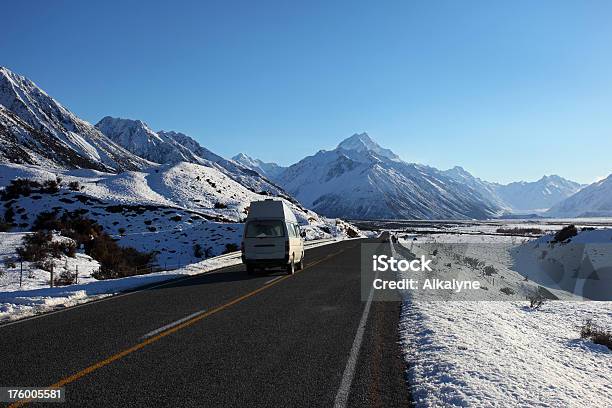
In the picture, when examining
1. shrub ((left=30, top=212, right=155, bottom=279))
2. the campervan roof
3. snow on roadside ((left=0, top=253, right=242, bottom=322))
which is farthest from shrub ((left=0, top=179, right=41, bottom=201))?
the campervan roof

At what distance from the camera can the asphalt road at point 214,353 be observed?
5.25 meters

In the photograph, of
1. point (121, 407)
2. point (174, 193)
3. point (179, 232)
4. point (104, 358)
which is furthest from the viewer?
point (174, 193)

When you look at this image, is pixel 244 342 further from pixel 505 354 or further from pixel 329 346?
pixel 505 354

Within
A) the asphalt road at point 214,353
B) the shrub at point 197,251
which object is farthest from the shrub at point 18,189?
the asphalt road at point 214,353

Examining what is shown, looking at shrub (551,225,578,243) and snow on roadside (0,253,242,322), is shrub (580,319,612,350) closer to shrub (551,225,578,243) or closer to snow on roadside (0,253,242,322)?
snow on roadside (0,253,242,322)

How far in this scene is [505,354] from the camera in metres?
7.32

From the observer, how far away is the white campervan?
61.5ft

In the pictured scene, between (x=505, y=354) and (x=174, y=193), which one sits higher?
(x=174, y=193)

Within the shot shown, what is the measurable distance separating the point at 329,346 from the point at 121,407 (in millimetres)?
3531

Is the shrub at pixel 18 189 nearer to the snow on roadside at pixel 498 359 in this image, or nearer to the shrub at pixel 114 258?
the shrub at pixel 114 258

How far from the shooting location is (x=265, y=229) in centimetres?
1908

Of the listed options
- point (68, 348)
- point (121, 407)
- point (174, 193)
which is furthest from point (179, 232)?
point (121, 407)

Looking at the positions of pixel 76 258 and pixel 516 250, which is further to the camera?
pixel 516 250

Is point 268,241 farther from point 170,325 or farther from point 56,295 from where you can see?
point 170,325
